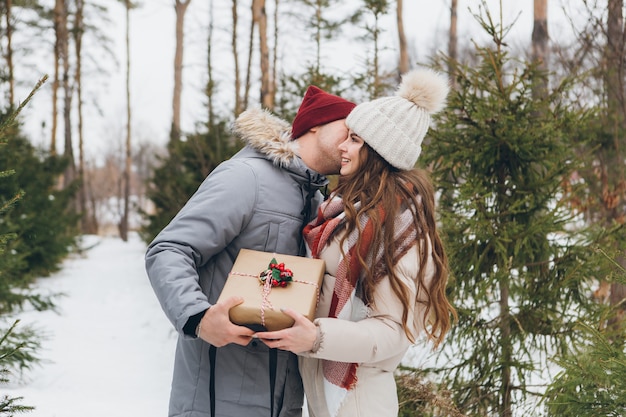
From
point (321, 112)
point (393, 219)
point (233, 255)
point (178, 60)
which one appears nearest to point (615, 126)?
point (321, 112)

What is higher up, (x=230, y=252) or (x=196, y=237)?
(x=196, y=237)

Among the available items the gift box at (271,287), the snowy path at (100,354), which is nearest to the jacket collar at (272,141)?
the gift box at (271,287)

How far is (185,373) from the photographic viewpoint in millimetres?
2080

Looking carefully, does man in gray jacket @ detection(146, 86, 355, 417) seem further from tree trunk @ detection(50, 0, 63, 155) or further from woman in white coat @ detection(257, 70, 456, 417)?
tree trunk @ detection(50, 0, 63, 155)

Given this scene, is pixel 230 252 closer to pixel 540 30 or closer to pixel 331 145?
pixel 331 145

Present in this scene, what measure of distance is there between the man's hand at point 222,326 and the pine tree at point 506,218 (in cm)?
265

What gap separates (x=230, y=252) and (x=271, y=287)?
1.23ft

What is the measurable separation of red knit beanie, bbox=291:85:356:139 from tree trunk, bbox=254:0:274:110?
714 cm

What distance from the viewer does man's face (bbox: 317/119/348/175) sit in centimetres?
232

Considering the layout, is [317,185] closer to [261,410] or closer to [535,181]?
[261,410]

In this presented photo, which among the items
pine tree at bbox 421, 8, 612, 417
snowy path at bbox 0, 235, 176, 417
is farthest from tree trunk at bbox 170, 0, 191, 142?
pine tree at bbox 421, 8, 612, 417

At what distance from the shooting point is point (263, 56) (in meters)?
10.6

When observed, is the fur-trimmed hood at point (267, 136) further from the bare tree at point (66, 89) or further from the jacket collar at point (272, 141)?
the bare tree at point (66, 89)

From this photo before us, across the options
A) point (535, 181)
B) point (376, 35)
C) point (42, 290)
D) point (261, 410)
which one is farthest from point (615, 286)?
point (42, 290)
